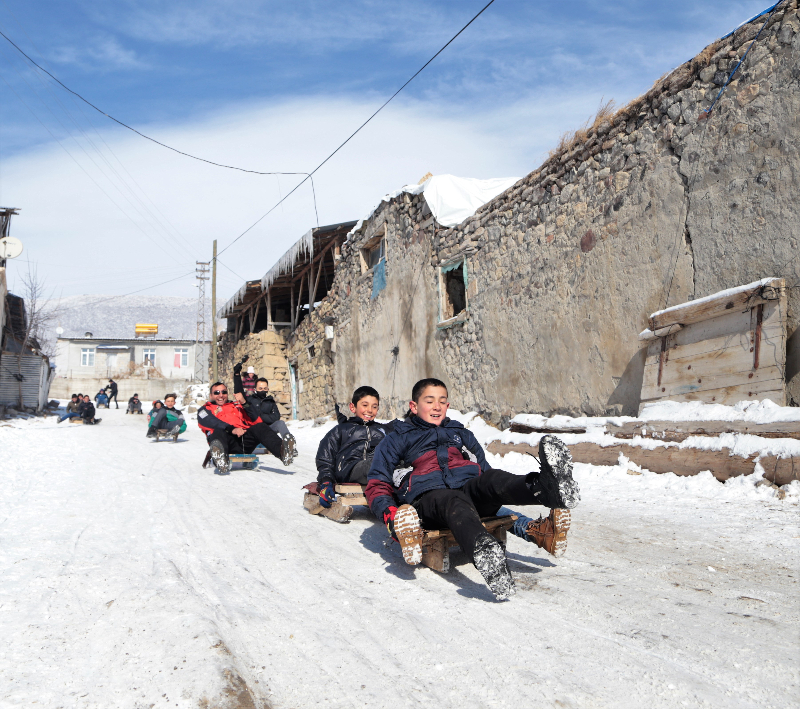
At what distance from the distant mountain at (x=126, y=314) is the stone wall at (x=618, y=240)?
4544 inches

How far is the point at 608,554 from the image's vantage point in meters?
3.64

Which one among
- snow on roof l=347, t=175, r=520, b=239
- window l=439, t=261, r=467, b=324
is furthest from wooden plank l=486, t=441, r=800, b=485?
snow on roof l=347, t=175, r=520, b=239

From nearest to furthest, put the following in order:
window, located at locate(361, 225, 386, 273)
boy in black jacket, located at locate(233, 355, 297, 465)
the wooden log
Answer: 1. the wooden log
2. boy in black jacket, located at locate(233, 355, 297, 465)
3. window, located at locate(361, 225, 386, 273)

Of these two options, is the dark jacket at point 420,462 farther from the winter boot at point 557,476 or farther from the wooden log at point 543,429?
the wooden log at point 543,429

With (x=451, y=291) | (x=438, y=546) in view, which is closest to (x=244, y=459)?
(x=451, y=291)

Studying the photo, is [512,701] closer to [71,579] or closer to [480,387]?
[71,579]

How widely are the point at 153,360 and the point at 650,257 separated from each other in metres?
49.0

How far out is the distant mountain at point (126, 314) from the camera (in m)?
123

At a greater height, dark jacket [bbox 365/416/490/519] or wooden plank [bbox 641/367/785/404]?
wooden plank [bbox 641/367/785/404]

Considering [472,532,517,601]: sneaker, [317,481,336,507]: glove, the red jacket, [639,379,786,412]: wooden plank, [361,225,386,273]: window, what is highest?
[361,225,386,273]: window

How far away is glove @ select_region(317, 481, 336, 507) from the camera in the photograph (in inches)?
199

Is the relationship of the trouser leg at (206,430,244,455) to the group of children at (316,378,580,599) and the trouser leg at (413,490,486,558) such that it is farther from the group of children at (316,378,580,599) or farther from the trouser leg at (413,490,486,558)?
the trouser leg at (413,490,486,558)

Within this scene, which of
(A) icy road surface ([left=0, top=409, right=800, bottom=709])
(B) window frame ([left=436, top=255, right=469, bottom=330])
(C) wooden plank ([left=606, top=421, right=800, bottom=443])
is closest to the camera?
(A) icy road surface ([left=0, top=409, right=800, bottom=709])

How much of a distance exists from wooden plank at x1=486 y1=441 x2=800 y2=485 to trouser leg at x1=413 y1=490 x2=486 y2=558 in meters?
2.87
